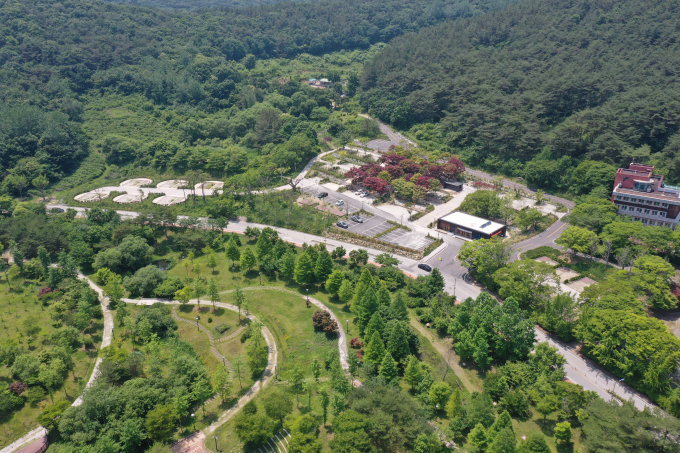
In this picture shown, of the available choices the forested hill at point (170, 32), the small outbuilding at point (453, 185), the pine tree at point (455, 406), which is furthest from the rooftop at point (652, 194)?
the forested hill at point (170, 32)

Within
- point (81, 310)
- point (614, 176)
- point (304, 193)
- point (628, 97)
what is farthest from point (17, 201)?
point (628, 97)

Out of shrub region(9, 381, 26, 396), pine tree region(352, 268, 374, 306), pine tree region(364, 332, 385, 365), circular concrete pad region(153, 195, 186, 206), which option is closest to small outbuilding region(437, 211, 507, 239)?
pine tree region(352, 268, 374, 306)

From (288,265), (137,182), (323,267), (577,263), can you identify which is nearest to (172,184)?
(137,182)

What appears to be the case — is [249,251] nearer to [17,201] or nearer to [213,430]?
[213,430]

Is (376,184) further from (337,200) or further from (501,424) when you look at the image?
(501,424)

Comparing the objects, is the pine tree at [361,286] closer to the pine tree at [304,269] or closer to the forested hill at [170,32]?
the pine tree at [304,269]

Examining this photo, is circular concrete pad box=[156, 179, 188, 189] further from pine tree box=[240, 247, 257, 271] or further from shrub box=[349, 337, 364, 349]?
shrub box=[349, 337, 364, 349]
